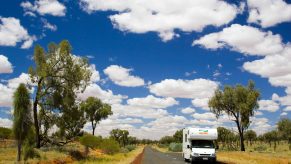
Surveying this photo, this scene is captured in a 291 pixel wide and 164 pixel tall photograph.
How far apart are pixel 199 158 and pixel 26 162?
15692mm

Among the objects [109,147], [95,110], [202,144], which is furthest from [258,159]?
[95,110]

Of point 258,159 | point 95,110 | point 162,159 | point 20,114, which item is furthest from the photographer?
point 95,110

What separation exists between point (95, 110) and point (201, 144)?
163 feet

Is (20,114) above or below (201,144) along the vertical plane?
above

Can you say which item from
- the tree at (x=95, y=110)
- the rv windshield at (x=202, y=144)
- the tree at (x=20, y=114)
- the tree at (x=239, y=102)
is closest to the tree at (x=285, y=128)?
the tree at (x=239, y=102)

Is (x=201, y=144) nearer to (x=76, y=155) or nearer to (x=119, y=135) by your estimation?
(x=76, y=155)

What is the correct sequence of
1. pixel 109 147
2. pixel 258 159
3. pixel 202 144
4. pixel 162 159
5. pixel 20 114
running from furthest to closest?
pixel 109 147 < pixel 162 159 < pixel 202 144 < pixel 258 159 < pixel 20 114

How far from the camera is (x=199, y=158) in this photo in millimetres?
35406

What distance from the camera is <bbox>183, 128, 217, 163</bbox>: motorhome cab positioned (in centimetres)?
3541

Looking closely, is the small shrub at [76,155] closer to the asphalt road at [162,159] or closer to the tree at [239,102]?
the asphalt road at [162,159]

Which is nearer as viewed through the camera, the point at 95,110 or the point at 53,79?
the point at 53,79

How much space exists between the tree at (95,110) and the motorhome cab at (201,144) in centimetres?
4715

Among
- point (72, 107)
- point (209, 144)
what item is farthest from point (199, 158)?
point (72, 107)

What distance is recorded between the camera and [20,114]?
2597 centimetres
